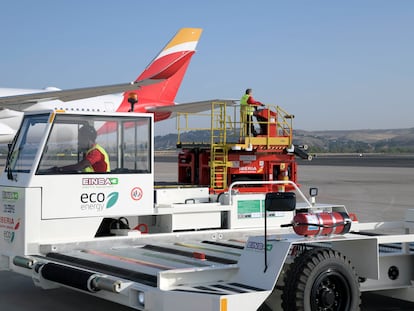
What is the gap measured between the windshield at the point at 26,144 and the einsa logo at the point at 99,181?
1.89ft

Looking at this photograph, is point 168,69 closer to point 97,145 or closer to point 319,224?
point 97,145

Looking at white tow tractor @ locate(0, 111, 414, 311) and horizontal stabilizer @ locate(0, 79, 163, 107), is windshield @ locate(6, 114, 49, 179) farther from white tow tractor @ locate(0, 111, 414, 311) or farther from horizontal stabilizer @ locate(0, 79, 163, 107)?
horizontal stabilizer @ locate(0, 79, 163, 107)

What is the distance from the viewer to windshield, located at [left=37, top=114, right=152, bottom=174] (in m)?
6.87

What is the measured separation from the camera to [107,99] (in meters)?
31.6

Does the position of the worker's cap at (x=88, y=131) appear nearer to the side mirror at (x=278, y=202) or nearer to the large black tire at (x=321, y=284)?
the side mirror at (x=278, y=202)

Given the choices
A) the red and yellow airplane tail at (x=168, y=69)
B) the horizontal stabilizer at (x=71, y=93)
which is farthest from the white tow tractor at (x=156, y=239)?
the red and yellow airplane tail at (x=168, y=69)

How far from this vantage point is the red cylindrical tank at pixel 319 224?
5461 mm

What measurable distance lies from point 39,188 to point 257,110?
5720mm

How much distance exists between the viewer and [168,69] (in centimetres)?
2973

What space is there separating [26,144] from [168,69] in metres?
22.9

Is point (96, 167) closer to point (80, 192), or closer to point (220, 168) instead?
point (80, 192)

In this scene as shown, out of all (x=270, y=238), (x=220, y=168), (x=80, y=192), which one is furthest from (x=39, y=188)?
(x=220, y=168)

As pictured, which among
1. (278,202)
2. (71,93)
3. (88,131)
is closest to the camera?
(278,202)

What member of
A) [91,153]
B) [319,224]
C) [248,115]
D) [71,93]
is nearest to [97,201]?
[91,153]
